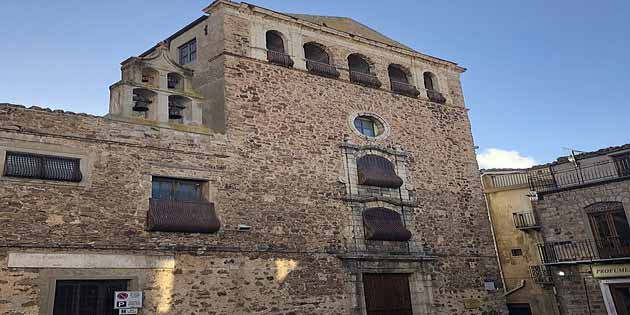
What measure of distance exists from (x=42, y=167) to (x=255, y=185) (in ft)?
17.5

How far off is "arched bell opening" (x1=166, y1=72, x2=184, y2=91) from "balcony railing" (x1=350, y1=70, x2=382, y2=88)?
20.4ft

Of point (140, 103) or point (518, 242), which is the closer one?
point (140, 103)

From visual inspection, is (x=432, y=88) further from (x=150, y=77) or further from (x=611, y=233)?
(x=150, y=77)

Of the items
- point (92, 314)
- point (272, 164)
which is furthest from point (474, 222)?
point (92, 314)

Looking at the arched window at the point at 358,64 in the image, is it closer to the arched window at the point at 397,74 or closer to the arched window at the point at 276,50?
the arched window at the point at 397,74

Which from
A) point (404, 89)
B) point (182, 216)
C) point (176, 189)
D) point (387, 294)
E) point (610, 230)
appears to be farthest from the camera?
point (404, 89)

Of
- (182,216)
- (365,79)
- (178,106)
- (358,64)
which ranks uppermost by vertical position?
(358,64)

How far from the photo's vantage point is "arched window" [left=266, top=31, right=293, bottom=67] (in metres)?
16.7

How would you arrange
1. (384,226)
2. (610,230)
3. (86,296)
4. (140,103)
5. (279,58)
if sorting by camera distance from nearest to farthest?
(86,296)
(140,103)
(384,226)
(279,58)
(610,230)

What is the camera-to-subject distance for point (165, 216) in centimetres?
1266

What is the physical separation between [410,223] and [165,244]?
8353mm

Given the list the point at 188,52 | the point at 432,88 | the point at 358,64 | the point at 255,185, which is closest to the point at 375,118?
the point at 358,64

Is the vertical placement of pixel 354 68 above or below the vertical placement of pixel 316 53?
below

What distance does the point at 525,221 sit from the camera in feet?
75.5
